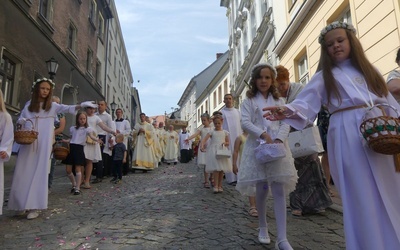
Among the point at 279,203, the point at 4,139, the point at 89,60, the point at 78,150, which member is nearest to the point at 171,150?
the point at 89,60

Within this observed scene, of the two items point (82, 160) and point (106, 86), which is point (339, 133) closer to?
point (82, 160)

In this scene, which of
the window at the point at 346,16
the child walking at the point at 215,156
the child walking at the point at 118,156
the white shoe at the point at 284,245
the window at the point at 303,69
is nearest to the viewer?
the white shoe at the point at 284,245

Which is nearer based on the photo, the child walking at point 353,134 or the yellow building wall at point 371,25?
the child walking at point 353,134

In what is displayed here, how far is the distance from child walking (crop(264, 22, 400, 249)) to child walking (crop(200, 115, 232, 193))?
4.21 metres

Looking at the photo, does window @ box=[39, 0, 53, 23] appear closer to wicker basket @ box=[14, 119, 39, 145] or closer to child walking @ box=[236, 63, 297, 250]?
wicker basket @ box=[14, 119, 39, 145]

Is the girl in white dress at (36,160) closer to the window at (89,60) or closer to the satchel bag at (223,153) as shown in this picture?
the satchel bag at (223,153)

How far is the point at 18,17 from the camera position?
1070 centimetres

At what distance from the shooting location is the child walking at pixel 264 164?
3.13 metres

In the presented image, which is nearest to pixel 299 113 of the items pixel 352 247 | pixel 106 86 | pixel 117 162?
pixel 352 247

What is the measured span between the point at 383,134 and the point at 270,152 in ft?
3.84

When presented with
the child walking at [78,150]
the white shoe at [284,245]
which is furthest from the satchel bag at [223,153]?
the white shoe at [284,245]

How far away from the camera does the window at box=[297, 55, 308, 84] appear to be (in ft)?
37.4

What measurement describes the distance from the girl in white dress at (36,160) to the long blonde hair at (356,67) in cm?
394

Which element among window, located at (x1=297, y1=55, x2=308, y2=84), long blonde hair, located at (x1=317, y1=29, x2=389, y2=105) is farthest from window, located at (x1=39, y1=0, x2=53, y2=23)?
long blonde hair, located at (x1=317, y1=29, x2=389, y2=105)
